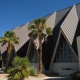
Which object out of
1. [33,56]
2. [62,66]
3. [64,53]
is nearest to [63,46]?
[64,53]

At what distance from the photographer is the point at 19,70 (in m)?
21.7

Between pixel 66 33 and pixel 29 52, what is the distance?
44.5 ft

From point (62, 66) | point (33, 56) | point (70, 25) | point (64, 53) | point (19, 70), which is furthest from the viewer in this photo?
point (33, 56)

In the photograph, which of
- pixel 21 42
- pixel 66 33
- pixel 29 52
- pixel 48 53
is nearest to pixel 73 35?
pixel 66 33

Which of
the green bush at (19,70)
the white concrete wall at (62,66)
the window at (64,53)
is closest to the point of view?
the green bush at (19,70)

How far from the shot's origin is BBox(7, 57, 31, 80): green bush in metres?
21.0

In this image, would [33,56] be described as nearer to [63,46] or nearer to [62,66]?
[63,46]

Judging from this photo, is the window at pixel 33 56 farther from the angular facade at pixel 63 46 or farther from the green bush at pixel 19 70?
the green bush at pixel 19 70

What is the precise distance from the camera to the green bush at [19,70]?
21.0 meters

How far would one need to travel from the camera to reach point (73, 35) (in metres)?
38.4

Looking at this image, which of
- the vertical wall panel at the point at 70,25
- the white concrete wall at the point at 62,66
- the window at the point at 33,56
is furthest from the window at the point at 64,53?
the window at the point at 33,56

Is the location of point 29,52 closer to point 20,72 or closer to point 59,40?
point 59,40

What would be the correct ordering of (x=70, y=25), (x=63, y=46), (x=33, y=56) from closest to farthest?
(x=70, y=25) < (x=63, y=46) < (x=33, y=56)

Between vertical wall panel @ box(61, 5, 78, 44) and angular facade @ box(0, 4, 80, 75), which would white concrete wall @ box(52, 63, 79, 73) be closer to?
angular facade @ box(0, 4, 80, 75)
